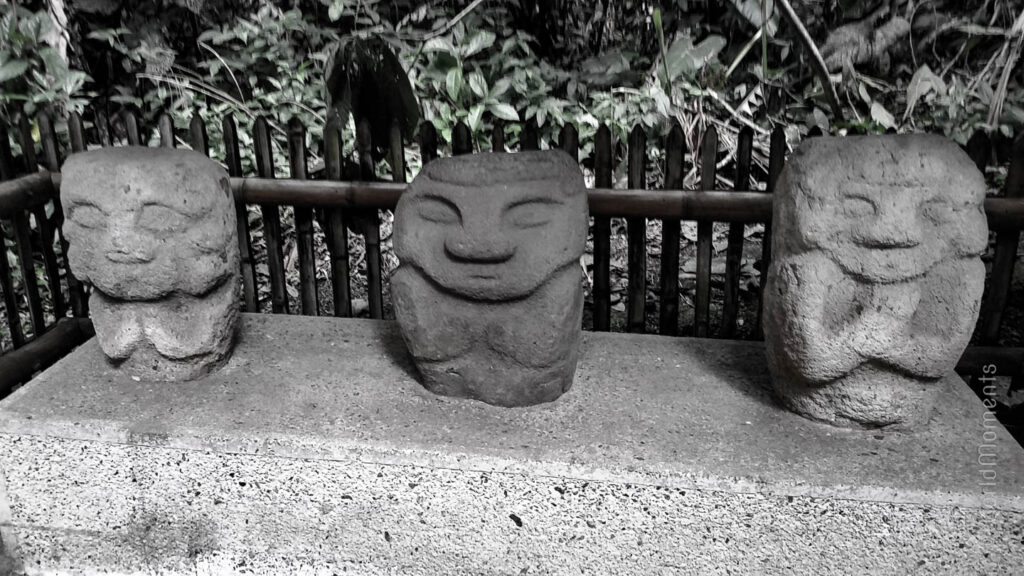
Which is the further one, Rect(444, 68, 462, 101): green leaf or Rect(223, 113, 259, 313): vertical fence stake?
Rect(444, 68, 462, 101): green leaf

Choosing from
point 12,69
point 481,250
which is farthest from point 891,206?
point 12,69

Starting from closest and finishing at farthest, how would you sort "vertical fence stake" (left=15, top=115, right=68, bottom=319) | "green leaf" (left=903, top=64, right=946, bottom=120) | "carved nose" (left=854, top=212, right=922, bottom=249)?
"carved nose" (left=854, top=212, right=922, bottom=249) → "vertical fence stake" (left=15, top=115, right=68, bottom=319) → "green leaf" (left=903, top=64, right=946, bottom=120)

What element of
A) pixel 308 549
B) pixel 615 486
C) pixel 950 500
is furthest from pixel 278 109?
pixel 950 500

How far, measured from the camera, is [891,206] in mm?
1773

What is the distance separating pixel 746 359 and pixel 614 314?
3.94ft

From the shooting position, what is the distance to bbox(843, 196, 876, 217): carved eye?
179 cm

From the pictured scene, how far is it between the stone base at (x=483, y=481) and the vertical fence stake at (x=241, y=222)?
0.69m

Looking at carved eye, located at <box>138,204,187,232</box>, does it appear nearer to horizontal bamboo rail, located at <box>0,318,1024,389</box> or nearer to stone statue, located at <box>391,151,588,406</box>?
stone statue, located at <box>391,151,588,406</box>

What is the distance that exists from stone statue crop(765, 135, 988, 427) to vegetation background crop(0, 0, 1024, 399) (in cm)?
130

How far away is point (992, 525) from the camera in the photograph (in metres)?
1.76

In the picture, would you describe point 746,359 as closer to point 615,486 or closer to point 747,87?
point 615,486

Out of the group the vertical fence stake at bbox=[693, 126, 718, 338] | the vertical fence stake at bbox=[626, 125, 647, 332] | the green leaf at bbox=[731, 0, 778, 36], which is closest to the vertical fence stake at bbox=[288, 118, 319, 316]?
the vertical fence stake at bbox=[626, 125, 647, 332]

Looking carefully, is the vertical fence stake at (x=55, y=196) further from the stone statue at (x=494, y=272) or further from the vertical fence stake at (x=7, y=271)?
the stone statue at (x=494, y=272)

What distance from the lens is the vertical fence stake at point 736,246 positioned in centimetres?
243
